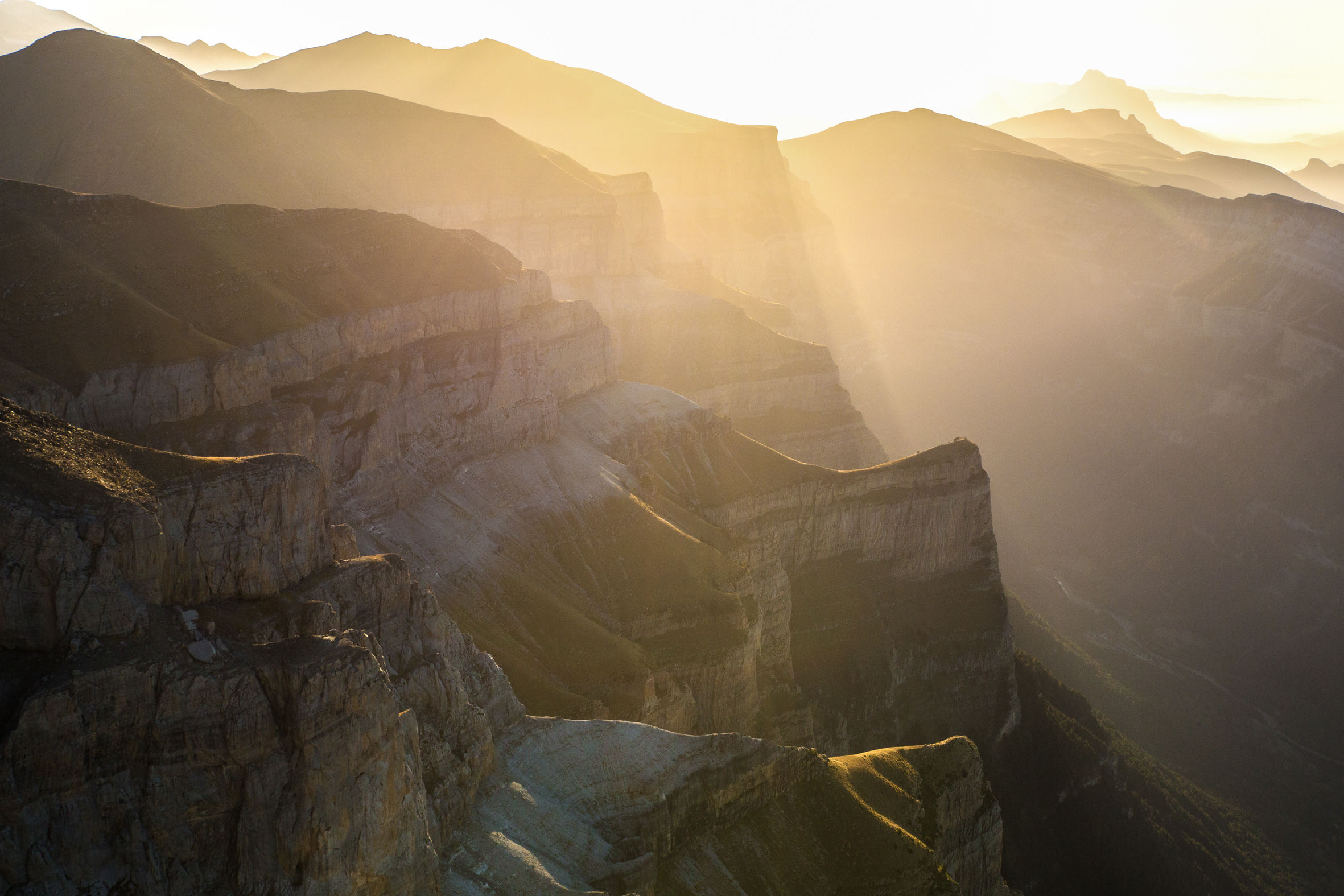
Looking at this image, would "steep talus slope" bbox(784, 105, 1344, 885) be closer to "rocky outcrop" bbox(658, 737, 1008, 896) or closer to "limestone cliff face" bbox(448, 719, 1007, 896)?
"rocky outcrop" bbox(658, 737, 1008, 896)

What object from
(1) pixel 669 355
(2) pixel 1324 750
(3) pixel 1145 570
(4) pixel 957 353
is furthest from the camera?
(4) pixel 957 353

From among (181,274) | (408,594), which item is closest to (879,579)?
(408,594)

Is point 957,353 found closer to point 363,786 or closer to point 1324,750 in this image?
point 1324,750

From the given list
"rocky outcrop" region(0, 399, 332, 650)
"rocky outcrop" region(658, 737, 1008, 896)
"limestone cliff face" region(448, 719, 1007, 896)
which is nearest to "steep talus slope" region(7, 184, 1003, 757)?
"limestone cliff face" region(448, 719, 1007, 896)

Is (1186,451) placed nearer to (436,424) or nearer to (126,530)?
(436,424)

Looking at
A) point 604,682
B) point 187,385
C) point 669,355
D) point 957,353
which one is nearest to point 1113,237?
point 957,353

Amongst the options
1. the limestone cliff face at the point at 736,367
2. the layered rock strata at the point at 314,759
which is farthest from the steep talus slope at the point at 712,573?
the limestone cliff face at the point at 736,367
